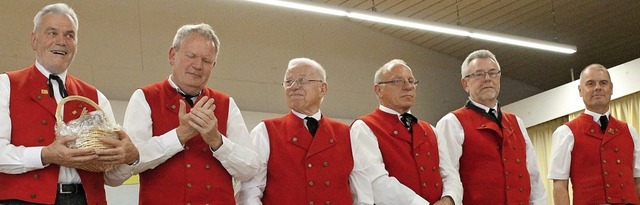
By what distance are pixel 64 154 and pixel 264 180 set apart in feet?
3.49

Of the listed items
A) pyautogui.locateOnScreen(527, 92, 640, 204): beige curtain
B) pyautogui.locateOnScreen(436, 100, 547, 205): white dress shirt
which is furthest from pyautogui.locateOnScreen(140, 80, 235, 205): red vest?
pyautogui.locateOnScreen(527, 92, 640, 204): beige curtain

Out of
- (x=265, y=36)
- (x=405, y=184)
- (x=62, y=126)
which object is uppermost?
(x=265, y=36)

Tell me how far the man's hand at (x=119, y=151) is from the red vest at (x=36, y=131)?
0.20 meters

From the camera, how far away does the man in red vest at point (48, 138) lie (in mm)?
2904

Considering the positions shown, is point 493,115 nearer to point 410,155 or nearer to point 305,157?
point 410,155

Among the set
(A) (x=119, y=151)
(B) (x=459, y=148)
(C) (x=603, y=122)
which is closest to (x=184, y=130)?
(A) (x=119, y=151)

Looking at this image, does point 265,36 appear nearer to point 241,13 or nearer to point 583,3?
point 241,13

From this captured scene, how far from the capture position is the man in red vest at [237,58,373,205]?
3678 mm

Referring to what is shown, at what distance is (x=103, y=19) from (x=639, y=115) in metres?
6.21

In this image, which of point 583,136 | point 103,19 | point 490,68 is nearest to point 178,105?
point 490,68

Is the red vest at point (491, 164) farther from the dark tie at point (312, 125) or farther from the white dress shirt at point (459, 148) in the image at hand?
the dark tie at point (312, 125)

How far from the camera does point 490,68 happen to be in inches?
180

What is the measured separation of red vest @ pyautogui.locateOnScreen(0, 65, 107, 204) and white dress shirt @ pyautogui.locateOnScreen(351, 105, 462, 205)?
134 cm

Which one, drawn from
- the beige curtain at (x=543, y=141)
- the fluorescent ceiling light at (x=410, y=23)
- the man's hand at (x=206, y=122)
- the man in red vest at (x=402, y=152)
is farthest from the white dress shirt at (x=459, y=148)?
the beige curtain at (x=543, y=141)
